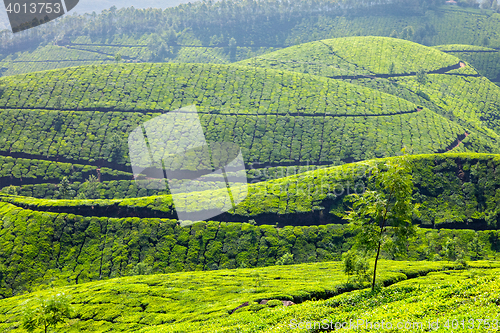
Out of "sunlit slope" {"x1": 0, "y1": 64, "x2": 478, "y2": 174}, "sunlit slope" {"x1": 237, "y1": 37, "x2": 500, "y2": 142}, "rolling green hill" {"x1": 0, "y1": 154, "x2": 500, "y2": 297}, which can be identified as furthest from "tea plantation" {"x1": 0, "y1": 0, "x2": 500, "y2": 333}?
"sunlit slope" {"x1": 237, "y1": 37, "x2": 500, "y2": 142}

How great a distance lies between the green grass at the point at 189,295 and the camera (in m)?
29.7

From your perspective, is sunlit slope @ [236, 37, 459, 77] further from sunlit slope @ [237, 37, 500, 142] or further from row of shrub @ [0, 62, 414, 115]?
row of shrub @ [0, 62, 414, 115]

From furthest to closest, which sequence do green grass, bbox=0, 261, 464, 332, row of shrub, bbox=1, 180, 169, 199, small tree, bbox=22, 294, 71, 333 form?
1. row of shrub, bbox=1, 180, 169, 199
2. green grass, bbox=0, 261, 464, 332
3. small tree, bbox=22, 294, 71, 333

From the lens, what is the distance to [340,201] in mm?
54312

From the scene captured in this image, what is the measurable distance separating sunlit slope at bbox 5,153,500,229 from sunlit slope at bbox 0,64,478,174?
4110cm

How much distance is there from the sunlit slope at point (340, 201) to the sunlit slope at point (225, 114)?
41.1 m

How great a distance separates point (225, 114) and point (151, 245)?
73235mm

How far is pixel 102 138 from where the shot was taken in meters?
102

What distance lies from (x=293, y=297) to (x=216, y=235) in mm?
22823

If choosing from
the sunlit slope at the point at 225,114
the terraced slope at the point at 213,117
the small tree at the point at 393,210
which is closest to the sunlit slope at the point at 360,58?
the terraced slope at the point at 213,117

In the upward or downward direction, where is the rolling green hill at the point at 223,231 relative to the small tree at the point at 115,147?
upward

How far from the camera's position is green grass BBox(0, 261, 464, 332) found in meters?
29.7

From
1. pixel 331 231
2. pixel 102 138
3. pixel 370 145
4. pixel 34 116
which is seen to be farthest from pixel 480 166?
pixel 34 116

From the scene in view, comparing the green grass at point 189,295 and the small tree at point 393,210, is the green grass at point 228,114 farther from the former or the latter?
the small tree at point 393,210
